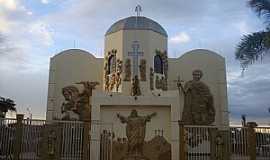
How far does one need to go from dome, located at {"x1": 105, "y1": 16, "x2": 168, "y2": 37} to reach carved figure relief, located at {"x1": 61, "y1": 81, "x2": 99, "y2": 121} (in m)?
4.55

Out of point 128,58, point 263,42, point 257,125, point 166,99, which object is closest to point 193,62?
point 128,58

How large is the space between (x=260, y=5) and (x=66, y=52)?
56.4ft

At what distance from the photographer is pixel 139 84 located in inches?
961

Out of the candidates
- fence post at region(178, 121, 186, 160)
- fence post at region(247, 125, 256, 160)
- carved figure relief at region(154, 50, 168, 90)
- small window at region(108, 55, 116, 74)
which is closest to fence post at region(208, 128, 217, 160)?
fence post at region(178, 121, 186, 160)

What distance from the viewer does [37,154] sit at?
1964 centimetres

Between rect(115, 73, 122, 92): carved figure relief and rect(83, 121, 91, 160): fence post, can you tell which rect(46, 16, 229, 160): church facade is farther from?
rect(83, 121, 91, 160): fence post

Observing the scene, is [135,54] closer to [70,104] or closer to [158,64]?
[158,64]

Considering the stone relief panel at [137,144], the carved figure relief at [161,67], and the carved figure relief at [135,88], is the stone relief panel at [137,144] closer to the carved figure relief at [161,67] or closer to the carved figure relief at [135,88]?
the carved figure relief at [135,88]

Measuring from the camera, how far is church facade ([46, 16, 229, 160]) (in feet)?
72.1

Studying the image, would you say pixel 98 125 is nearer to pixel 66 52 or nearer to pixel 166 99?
pixel 166 99

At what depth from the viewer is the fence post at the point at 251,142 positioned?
64.6ft

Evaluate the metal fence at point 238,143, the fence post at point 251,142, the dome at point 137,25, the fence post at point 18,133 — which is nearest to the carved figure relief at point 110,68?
the dome at point 137,25

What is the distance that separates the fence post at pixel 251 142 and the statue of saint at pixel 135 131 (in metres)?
5.53

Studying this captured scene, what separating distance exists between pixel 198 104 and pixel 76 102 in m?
8.95
